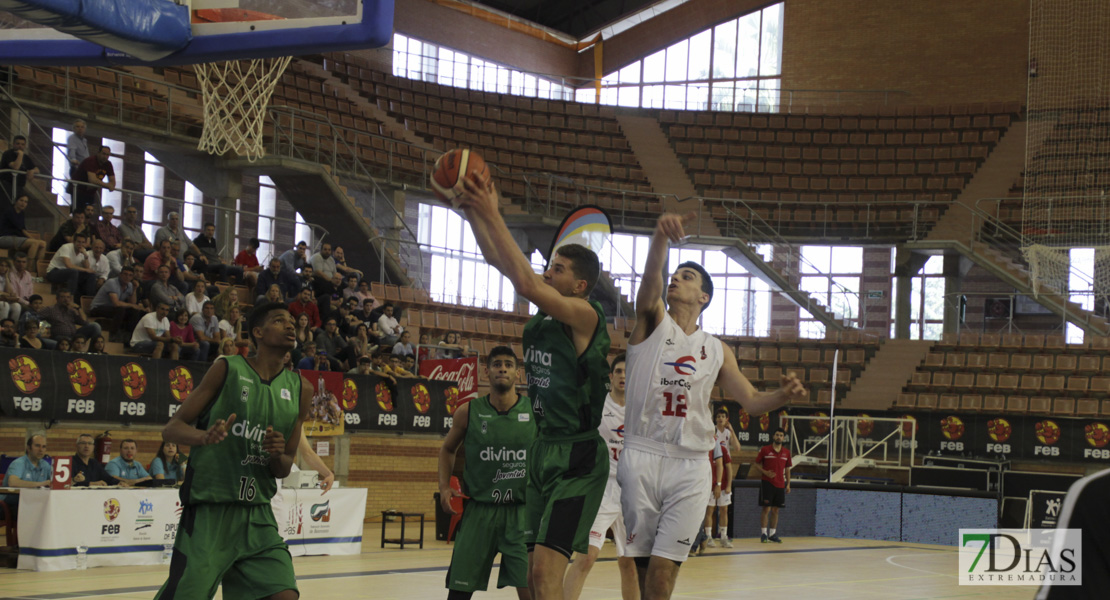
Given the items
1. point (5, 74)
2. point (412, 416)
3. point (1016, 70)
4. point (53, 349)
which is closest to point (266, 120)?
point (5, 74)

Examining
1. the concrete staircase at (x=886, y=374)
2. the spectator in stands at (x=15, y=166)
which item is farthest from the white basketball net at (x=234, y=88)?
the concrete staircase at (x=886, y=374)

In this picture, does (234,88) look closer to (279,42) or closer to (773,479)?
(279,42)

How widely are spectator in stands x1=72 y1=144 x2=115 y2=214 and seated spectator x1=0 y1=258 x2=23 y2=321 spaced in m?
2.85

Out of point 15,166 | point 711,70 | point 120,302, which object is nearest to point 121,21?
point 120,302

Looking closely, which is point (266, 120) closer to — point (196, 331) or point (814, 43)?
point (196, 331)

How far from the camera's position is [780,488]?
18.0m

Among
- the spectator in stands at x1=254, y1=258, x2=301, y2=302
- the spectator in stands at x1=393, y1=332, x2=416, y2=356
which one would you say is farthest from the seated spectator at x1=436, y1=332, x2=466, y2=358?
the spectator in stands at x1=254, y1=258, x2=301, y2=302

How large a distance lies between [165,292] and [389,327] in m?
4.65

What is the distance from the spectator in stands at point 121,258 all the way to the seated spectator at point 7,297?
156 cm

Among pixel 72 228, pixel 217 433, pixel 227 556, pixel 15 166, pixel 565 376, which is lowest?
pixel 227 556

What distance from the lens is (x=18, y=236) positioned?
1623cm

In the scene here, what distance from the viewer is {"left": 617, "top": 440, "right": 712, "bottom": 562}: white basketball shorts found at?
5.91 meters

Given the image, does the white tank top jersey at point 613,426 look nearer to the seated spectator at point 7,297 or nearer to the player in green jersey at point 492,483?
the player in green jersey at point 492,483

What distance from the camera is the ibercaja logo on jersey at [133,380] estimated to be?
14.6 meters
